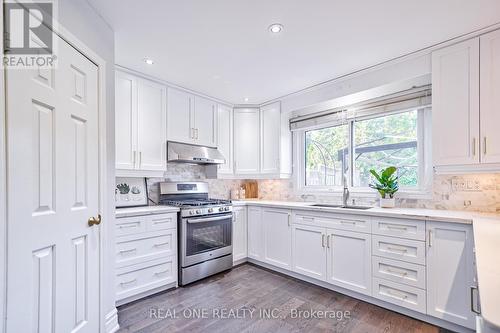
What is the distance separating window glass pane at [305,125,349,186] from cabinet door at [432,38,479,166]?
3.75 ft

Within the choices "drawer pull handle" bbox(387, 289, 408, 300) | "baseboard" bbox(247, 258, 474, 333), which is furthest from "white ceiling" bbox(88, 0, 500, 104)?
"baseboard" bbox(247, 258, 474, 333)

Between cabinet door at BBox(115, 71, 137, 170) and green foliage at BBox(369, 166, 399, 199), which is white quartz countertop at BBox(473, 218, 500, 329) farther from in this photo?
cabinet door at BBox(115, 71, 137, 170)

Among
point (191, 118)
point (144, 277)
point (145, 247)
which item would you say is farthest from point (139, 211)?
point (191, 118)

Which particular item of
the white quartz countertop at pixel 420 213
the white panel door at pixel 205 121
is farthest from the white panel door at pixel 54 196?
the white quartz countertop at pixel 420 213

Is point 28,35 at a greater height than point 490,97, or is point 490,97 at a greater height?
point 28,35

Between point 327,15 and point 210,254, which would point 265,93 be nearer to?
point 327,15

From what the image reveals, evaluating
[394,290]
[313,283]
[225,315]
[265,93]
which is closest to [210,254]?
[225,315]

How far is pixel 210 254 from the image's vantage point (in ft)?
9.91

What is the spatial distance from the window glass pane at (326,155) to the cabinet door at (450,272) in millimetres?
1439

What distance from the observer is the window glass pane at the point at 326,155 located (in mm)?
3348

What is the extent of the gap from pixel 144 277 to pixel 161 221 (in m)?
0.56

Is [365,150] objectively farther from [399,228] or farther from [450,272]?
[450,272]

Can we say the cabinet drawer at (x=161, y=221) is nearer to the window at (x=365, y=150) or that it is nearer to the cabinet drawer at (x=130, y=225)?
the cabinet drawer at (x=130, y=225)

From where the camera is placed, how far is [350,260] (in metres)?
2.50
